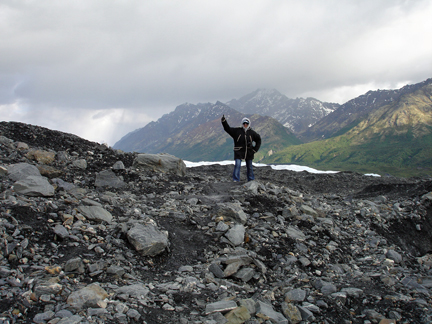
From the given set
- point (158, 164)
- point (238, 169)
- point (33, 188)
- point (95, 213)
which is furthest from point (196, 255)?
point (158, 164)

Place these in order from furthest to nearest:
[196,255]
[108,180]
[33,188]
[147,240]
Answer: [108,180], [33,188], [196,255], [147,240]

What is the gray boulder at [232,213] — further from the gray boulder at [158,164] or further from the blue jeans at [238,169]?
the gray boulder at [158,164]

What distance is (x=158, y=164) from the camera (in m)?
15.7

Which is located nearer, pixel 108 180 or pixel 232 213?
pixel 232 213

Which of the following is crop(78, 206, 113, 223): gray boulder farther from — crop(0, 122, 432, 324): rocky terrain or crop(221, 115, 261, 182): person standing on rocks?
crop(221, 115, 261, 182): person standing on rocks

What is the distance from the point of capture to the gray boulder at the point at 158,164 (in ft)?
50.3

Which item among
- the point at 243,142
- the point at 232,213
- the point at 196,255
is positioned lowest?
the point at 196,255

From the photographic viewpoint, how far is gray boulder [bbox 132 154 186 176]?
15.3 meters

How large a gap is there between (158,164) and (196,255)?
29.9ft

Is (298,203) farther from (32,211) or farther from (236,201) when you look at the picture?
(32,211)

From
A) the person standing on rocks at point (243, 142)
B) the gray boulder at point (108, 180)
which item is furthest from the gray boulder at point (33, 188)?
the person standing on rocks at point (243, 142)

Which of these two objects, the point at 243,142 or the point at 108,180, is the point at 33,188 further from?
the point at 243,142

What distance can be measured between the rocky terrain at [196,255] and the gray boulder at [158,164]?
9.53ft

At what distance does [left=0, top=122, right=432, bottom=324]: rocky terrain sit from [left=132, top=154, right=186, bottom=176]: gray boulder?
2.90m
